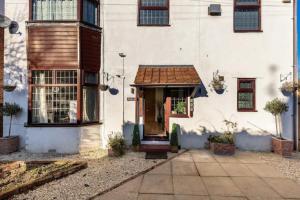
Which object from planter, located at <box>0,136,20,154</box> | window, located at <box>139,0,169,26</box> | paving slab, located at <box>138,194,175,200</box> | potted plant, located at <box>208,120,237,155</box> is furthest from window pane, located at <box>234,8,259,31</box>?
planter, located at <box>0,136,20,154</box>

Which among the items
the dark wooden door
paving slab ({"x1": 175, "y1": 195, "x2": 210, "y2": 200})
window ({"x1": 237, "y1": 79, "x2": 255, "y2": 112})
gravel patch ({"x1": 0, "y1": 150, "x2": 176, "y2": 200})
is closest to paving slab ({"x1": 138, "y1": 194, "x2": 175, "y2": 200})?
Answer: paving slab ({"x1": 175, "y1": 195, "x2": 210, "y2": 200})

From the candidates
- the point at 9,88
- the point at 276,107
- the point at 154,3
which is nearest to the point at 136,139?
the point at 9,88

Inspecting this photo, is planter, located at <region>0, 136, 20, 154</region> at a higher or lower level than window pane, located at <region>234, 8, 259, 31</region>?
lower

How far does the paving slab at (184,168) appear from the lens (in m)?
6.57

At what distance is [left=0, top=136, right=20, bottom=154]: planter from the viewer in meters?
8.66

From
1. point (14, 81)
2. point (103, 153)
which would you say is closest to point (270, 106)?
point (103, 153)

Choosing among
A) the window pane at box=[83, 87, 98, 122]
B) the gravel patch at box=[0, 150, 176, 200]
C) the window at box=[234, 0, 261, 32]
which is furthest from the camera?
the window at box=[234, 0, 261, 32]

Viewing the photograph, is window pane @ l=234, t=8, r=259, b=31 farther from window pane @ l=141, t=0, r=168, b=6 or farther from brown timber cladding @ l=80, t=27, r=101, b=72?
brown timber cladding @ l=80, t=27, r=101, b=72

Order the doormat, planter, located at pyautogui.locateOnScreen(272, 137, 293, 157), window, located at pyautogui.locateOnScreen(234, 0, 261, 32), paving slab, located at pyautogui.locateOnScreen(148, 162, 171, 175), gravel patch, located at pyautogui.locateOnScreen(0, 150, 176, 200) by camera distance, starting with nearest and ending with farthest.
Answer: gravel patch, located at pyautogui.locateOnScreen(0, 150, 176, 200), paving slab, located at pyautogui.locateOnScreen(148, 162, 171, 175), the doormat, planter, located at pyautogui.locateOnScreen(272, 137, 293, 157), window, located at pyautogui.locateOnScreen(234, 0, 261, 32)

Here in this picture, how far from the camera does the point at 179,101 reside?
10.1 m

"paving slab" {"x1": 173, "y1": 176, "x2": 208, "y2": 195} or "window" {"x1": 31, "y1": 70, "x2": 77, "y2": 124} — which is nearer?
"paving slab" {"x1": 173, "y1": 176, "x2": 208, "y2": 195}

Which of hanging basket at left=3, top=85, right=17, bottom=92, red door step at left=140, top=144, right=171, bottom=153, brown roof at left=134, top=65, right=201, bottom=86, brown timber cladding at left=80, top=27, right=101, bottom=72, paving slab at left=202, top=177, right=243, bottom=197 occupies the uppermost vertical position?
brown timber cladding at left=80, top=27, right=101, bottom=72

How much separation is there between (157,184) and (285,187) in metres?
3.38

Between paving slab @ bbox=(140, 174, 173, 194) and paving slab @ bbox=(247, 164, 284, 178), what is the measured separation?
9.54ft
